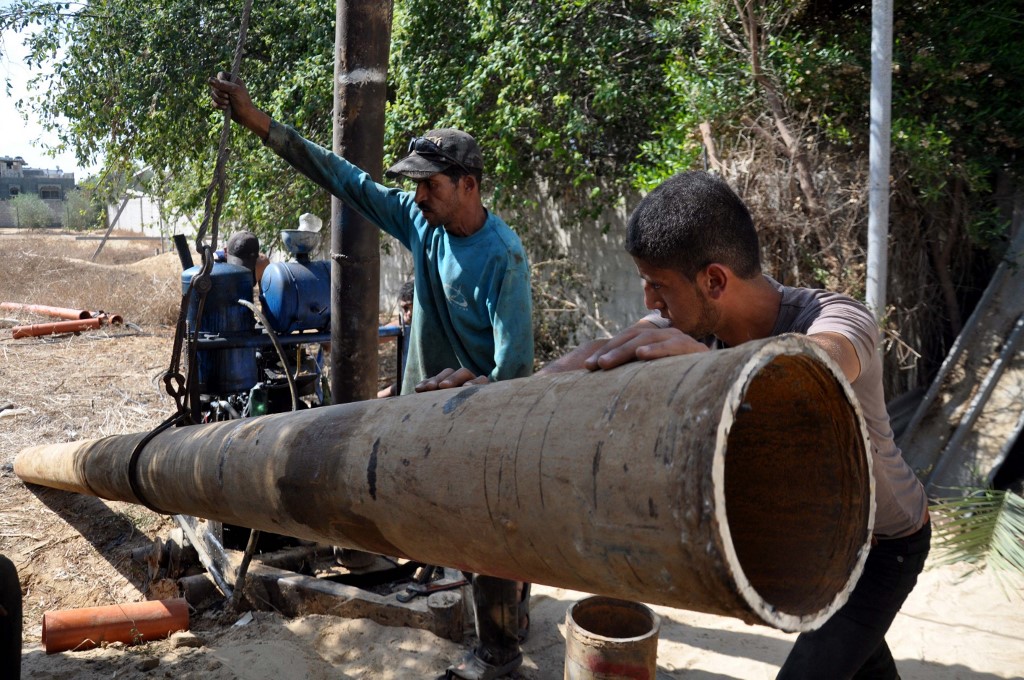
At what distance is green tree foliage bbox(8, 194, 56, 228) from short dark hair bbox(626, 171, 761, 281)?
39.2 m

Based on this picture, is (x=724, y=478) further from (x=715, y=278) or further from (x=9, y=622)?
(x=9, y=622)

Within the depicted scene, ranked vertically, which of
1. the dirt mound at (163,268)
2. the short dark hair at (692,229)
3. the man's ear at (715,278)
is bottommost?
the dirt mound at (163,268)

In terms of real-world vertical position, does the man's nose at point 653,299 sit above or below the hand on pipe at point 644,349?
above

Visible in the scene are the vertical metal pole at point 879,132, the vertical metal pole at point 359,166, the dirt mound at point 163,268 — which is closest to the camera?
the vertical metal pole at point 359,166

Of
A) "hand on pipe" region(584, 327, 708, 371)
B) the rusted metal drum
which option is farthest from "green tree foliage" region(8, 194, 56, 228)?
"hand on pipe" region(584, 327, 708, 371)

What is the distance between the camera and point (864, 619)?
224cm

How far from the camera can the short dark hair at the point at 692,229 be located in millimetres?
1877

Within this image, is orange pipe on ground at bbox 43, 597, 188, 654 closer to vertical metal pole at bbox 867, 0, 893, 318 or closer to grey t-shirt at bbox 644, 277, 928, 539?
grey t-shirt at bbox 644, 277, 928, 539

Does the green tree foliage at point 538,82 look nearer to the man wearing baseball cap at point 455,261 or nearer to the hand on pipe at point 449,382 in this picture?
the man wearing baseball cap at point 455,261

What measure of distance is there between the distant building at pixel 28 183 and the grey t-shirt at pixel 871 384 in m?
48.7

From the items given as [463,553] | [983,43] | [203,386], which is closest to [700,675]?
[463,553]

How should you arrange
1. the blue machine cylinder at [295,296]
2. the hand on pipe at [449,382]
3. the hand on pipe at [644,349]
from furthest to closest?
the blue machine cylinder at [295,296]
the hand on pipe at [449,382]
the hand on pipe at [644,349]

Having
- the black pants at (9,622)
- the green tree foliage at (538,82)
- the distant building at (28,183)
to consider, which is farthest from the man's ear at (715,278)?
the distant building at (28,183)

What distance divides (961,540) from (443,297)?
360 centimetres
